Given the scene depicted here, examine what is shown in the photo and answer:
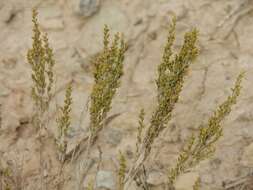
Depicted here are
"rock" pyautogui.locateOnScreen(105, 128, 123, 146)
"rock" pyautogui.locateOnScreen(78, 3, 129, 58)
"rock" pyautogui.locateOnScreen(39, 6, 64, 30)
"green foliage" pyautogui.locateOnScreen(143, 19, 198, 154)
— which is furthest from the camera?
"rock" pyautogui.locateOnScreen(39, 6, 64, 30)

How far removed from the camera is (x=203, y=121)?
4.31m

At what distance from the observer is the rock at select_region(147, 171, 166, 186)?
4.18 metres

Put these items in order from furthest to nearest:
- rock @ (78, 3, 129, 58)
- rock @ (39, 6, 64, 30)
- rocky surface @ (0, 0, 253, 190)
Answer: rock @ (39, 6, 64, 30) < rock @ (78, 3, 129, 58) < rocky surface @ (0, 0, 253, 190)

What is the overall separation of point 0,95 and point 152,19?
143 centimetres

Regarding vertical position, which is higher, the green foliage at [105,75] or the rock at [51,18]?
the rock at [51,18]

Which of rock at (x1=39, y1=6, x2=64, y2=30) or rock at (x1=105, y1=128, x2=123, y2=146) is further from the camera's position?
rock at (x1=39, y1=6, x2=64, y2=30)

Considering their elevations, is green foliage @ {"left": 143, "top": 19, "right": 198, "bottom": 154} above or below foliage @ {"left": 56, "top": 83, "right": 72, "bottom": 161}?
above

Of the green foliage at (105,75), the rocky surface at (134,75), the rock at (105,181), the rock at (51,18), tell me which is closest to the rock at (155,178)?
the rocky surface at (134,75)


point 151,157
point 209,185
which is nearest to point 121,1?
point 151,157

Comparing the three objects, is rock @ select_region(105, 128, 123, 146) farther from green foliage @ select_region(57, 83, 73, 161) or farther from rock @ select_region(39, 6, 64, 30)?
rock @ select_region(39, 6, 64, 30)

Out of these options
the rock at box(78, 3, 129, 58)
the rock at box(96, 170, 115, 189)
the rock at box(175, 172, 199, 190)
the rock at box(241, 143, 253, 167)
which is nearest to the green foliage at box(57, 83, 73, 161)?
the rock at box(96, 170, 115, 189)

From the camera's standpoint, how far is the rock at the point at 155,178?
4.18 m

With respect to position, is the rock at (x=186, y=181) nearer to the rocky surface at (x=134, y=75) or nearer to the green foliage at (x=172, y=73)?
the rocky surface at (x=134, y=75)

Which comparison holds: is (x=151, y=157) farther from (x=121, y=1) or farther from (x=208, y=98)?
(x=121, y=1)
